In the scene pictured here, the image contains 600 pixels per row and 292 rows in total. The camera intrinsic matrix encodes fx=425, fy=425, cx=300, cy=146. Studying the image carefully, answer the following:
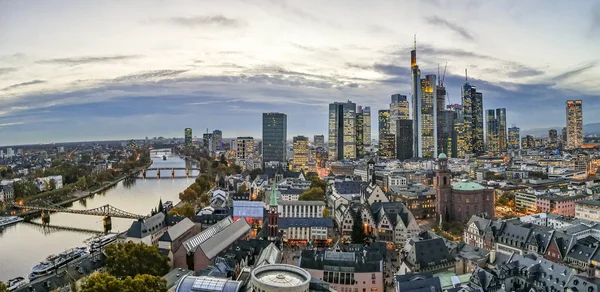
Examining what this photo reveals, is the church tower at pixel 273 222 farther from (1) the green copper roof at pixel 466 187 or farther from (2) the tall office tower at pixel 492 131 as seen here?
(2) the tall office tower at pixel 492 131

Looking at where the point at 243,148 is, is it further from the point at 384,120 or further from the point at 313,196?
the point at 313,196

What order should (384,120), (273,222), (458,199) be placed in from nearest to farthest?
(273,222) → (458,199) → (384,120)

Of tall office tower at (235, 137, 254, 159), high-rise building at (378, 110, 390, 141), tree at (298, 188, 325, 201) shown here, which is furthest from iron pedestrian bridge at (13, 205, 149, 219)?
high-rise building at (378, 110, 390, 141)

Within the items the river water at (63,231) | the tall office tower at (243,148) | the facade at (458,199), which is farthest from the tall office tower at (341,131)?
the facade at (458,199)

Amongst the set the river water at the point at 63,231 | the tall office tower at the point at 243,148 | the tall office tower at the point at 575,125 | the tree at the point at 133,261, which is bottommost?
the river water at the point at 63,231

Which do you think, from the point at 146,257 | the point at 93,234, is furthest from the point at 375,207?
the point at 93,234

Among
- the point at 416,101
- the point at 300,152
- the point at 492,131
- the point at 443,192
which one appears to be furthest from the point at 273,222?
the point at 492,131

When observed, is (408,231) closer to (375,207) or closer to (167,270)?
(375,207)
